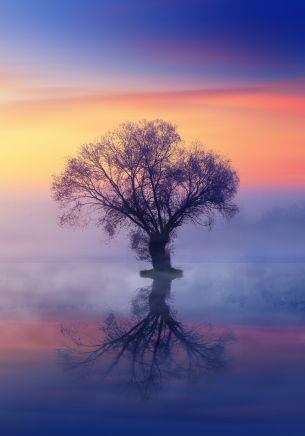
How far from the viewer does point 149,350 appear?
47.7ft

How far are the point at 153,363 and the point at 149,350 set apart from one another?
57.3 inches

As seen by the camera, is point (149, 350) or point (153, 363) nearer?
point (153, 363)

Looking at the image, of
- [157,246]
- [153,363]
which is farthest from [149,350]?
[157,246]

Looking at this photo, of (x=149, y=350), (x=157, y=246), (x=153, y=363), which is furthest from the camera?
(x=157, y=246)

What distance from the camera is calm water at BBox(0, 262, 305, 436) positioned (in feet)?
31.3

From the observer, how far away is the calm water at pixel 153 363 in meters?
9.55

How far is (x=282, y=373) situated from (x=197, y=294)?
1344 cm

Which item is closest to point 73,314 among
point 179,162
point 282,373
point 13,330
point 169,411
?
point 13,330

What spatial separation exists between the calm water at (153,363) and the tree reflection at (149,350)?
2 cm

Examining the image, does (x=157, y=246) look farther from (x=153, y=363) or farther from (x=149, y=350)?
(x=153, y=363)

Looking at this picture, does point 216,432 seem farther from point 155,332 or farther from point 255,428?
point 155,332

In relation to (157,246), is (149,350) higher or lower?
lower

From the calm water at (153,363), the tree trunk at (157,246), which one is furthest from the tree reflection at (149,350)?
the tree trunk at (157,246)

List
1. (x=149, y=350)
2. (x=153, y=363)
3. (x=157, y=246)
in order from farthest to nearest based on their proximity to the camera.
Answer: (x=157, y=246) → (x=149, y=350) → (x=153, y=363)
